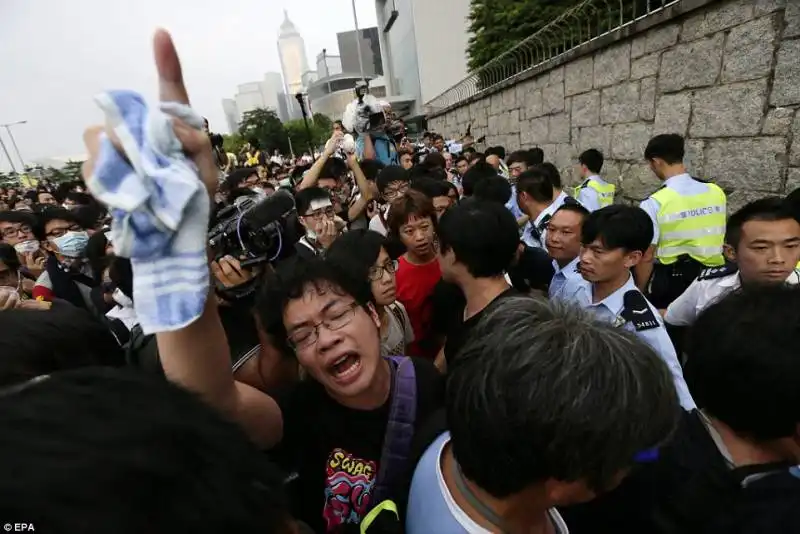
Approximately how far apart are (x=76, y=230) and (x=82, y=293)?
3.55 feet

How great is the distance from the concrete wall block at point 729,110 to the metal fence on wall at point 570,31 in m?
1.05

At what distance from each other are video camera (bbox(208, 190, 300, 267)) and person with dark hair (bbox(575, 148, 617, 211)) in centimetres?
395

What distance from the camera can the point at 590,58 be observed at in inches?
246

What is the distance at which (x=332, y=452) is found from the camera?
4.86 feet

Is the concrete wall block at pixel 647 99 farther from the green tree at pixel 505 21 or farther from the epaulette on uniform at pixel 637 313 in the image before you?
the green tree at pixel 505 21

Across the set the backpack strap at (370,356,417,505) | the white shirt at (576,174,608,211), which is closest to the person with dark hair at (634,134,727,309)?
the white shirt at (576,174,608,211)

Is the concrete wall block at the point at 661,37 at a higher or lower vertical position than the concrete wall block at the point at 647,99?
higher

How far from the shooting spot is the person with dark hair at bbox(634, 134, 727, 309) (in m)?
3.32

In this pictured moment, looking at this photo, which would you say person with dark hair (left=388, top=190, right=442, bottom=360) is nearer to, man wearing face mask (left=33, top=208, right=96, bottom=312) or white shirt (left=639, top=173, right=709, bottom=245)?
white shirt (left=639, top=173, right=709, bottom=245)

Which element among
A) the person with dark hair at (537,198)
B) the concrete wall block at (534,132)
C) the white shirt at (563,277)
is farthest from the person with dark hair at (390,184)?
the concrete wall block at (534,132)

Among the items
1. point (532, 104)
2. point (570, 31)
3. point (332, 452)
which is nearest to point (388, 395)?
point (332, 452)

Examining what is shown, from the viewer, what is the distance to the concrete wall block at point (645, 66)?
489 centimetres

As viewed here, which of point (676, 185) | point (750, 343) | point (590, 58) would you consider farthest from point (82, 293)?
point (590, 58)

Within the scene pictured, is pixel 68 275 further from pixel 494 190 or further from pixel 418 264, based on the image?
pixel 494 190
